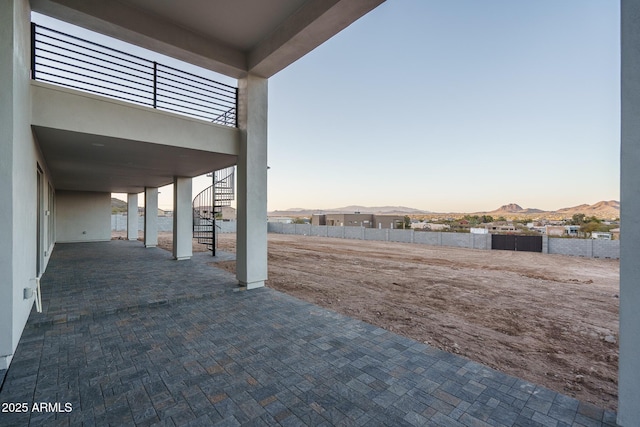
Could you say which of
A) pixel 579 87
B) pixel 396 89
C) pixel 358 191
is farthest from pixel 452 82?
pixel 358 191

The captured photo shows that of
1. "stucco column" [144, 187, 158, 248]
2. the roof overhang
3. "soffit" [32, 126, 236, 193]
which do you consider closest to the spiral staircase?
"soffit" [32, 126, 236, 193]

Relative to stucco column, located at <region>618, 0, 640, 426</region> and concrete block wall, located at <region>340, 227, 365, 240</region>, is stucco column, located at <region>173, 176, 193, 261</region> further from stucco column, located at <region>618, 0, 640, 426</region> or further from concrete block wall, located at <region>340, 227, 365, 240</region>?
concrete block wall, located at <region>340, 227, 365, 240</region>

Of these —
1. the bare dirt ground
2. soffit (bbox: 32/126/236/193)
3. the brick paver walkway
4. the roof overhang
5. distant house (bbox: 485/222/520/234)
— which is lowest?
the bare dirt ground

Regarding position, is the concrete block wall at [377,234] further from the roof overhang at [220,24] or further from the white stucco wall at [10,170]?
the white stucco wall at [10,170]

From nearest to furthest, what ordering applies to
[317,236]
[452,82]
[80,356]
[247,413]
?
[247,413]
[80,356]
[452,82]
[317,236]

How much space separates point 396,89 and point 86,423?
17343mm

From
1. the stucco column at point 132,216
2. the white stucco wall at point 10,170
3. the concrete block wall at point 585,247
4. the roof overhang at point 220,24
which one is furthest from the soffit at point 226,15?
the concrete block wall at point 585,247

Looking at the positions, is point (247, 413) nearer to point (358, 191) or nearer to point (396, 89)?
point (396, 89)

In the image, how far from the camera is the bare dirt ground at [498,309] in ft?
9.71

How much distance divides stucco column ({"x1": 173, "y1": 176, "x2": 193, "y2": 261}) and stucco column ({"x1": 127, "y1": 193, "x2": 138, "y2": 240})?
754 cm

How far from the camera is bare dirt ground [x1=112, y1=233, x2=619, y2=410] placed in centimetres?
296

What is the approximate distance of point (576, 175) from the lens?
15.6 metres

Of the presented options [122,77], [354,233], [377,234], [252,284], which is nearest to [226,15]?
[122,77]

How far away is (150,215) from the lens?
38.0ft
